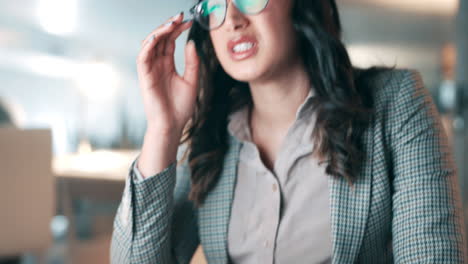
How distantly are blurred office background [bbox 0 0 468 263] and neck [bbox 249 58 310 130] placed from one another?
0.53ft

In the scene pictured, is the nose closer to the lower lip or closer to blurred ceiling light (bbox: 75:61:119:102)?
the lower lip

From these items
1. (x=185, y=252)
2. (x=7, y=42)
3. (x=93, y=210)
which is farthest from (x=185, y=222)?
(x=7, y=42)

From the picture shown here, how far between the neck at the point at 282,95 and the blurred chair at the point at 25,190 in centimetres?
39

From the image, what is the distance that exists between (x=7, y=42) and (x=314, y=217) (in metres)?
0.60

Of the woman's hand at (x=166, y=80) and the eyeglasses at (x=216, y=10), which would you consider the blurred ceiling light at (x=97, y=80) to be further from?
the eyeglasses at (x=216, y=10)

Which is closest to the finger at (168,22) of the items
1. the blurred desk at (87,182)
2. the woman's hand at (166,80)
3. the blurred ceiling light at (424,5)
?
the woman's hand at (166,80)

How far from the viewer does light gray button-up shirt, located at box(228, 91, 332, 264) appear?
0.69 metres

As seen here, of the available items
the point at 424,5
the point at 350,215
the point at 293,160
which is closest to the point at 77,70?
the point at 293,160

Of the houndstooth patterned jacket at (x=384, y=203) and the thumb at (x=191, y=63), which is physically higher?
the thumb at (x=191, y=63)

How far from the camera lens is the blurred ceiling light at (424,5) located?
1419 millimetres

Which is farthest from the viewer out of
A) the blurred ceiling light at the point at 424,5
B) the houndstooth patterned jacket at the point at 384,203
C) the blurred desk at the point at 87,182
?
the blurred ceiling light at the point at 424,5

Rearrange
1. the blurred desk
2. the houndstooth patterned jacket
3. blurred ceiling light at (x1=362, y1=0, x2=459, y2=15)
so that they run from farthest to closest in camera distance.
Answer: blurred ceiling light at (x1=362, y1=0, x2=459, y2=15) → the blurred desk → the houndstooth patterned jacket

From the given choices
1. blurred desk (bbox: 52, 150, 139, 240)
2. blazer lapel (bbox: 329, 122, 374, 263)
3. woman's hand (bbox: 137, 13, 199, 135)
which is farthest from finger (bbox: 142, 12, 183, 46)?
blazer lapel (bbox: 329, 122, 374, 263)

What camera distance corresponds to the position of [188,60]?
0.73 metres
